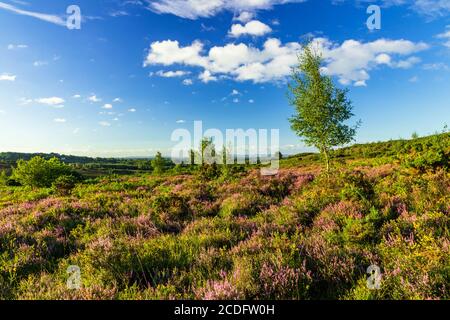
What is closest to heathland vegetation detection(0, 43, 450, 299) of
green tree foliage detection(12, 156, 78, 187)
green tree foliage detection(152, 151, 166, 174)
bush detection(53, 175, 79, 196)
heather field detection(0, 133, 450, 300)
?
heather field detection(0, 133, 450, 300)

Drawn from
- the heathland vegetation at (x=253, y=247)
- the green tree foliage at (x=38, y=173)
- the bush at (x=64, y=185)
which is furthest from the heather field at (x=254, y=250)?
the green tree foliage at (x=38, y=173)

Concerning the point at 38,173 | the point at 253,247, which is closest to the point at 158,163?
the point at 38,173

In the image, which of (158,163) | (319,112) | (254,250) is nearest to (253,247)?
(254,250)

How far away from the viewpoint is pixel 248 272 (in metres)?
4.08

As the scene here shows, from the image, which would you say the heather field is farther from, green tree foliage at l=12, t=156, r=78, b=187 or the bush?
green tree foliage at l=12, t=156, r=78, b=187

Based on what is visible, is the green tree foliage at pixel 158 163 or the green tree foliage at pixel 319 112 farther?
the green tree foliage at pixel 158 163

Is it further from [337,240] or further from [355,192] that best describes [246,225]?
[355,192]

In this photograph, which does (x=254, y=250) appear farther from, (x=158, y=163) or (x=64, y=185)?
(x=158, y=163)

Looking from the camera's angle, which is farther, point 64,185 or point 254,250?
point 64,185

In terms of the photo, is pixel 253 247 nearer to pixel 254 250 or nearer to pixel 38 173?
pixel 254 250

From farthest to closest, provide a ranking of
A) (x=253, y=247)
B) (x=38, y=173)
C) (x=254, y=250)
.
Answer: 1. (x=38, y=173)
2. (x=253, y=247)
3. (x=254, y=250)

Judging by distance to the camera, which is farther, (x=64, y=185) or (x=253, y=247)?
(x=64, y=185)

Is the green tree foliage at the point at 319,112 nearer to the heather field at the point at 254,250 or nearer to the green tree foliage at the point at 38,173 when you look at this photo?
the heather field at the point at 254,250

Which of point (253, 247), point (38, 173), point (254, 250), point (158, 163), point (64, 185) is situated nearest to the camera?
point (254, 250)
